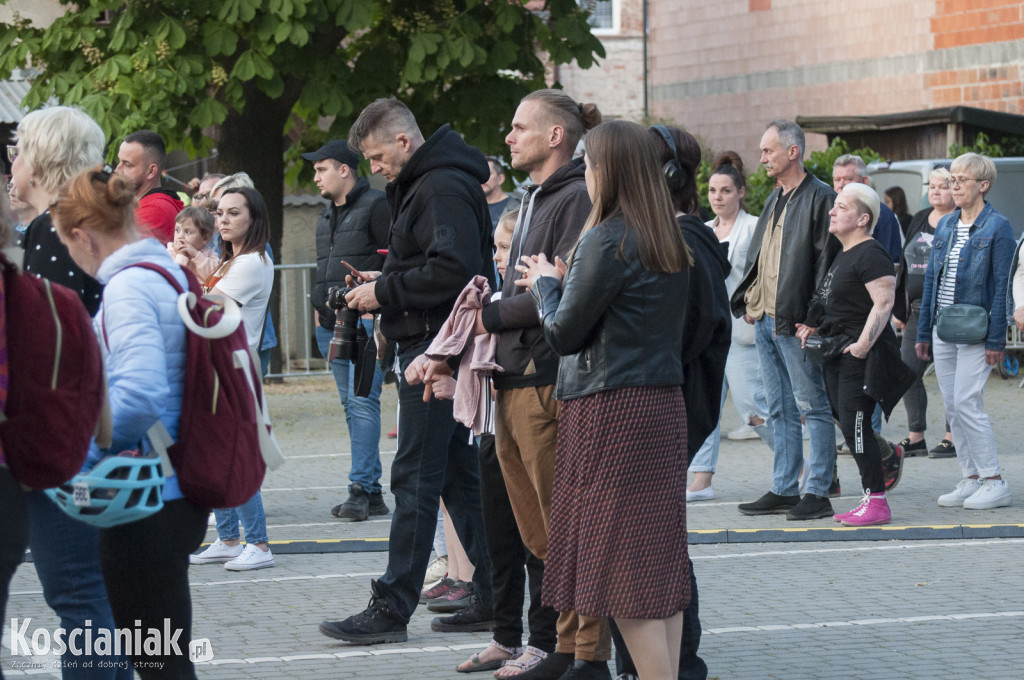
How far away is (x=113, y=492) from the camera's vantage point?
376cm

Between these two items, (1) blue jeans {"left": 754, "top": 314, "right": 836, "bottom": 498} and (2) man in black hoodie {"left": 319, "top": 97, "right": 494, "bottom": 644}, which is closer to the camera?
(2) man in black hoodie {"left": 319, "top": 97, "right": 494, "bottom": 644}

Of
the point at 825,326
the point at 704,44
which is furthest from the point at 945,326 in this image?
the point at 704,44

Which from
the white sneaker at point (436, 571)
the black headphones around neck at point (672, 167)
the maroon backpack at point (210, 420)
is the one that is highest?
the black headphones around neck at point (672, 167)

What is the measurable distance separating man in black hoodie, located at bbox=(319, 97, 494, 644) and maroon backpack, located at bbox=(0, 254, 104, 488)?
7.26ft

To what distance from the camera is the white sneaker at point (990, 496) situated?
875 centimetres

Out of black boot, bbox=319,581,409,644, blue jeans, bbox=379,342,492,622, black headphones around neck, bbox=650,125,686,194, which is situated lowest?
black boot, bbox=319,581,409,644

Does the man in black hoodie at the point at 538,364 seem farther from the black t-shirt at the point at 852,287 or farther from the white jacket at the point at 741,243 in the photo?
the white jacket at the point at 741,243

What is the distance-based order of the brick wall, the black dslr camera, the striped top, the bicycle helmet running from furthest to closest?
1. the brick wall
2. the striped top
3. the black dslr camera
4. the bicycle helmet

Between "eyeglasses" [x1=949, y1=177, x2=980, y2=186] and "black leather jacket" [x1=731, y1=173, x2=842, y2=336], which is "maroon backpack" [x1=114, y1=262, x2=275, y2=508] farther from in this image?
"eyeglasses" [x1=949, y1=177, x2=980, y2=186]

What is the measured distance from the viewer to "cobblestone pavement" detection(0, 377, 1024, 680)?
5.50 meters

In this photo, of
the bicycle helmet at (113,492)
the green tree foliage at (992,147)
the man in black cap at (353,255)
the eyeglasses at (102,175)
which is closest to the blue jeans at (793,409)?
the man in black cap at (353,255)

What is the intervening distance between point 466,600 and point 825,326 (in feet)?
9.91

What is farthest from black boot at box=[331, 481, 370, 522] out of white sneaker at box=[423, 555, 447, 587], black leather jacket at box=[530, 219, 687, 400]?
black leather jacket at box=[530, 219, 687, 400]

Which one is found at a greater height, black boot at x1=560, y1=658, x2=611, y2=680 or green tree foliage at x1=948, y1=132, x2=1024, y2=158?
green tree foliage at x1=948, y1=132, x2=1024, y2=158
